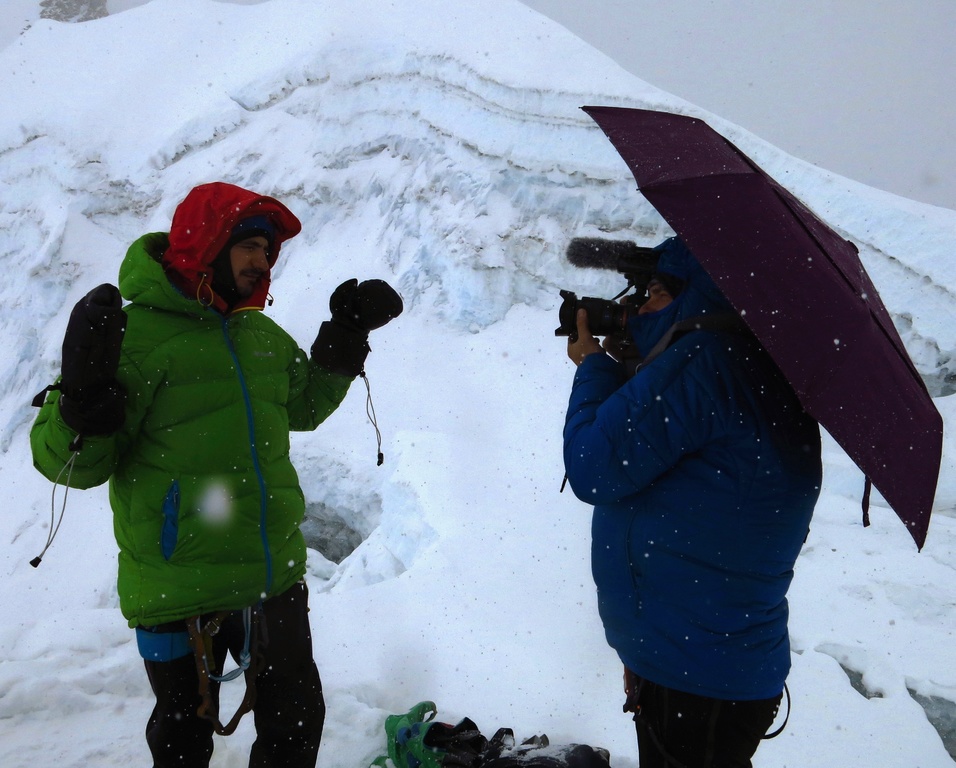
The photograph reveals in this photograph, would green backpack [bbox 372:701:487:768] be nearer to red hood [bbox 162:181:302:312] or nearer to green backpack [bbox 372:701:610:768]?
green backpack [bbox 372:701:610:768]

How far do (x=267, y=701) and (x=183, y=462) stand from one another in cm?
72

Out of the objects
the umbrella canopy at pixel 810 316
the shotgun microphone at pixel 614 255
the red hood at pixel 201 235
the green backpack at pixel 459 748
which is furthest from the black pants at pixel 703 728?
the red hood at pixel 201 235

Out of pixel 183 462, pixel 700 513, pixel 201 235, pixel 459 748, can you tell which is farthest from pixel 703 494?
pixel 459 748

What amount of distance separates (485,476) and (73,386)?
451cm

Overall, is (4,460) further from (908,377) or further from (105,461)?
(908,377)

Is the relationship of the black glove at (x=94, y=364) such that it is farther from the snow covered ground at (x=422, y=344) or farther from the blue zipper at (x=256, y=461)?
the snow covered ground at (x=422, y=344)

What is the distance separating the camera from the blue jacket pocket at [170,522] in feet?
5.86

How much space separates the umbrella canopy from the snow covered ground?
1.81 m

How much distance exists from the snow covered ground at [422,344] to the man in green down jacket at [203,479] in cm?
88

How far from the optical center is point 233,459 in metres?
1.89

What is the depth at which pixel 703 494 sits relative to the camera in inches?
57.9

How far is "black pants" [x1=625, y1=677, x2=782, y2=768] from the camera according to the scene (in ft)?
5.01

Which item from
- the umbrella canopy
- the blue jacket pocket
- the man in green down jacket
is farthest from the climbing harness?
the umbrella canopy

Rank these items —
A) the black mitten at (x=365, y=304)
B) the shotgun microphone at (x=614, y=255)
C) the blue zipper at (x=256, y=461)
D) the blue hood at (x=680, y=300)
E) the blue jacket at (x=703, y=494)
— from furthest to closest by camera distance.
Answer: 1. the black mitten at (x=365, y=304)
2. the blue zipper at (x=256, y=461)
3. the shotgun microphone at (x=614, y=255)
4. the blue hood at (x=680, y=300)
5. the blue jacket at (x=703, y=494)
